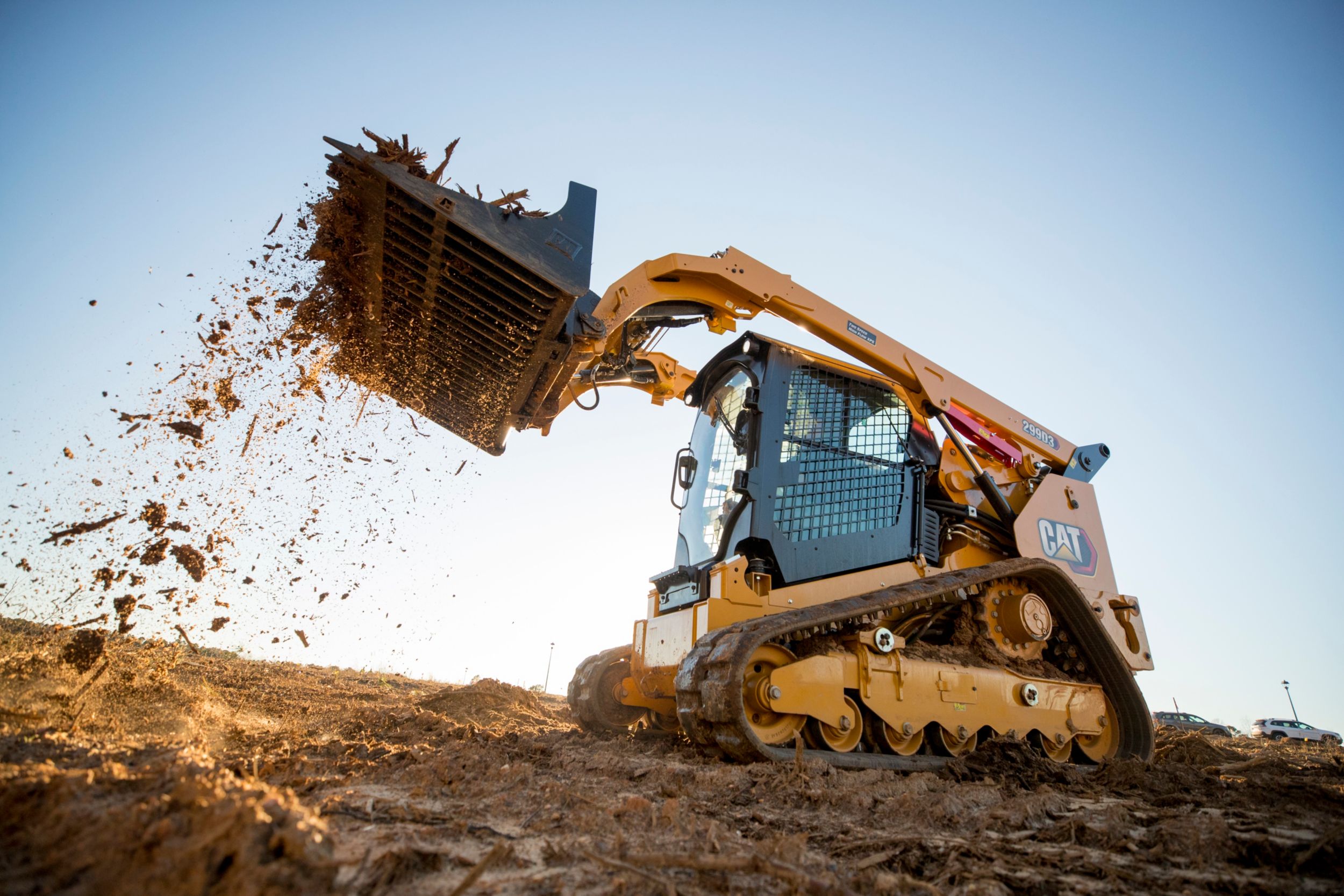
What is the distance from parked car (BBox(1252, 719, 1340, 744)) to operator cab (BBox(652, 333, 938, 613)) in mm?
23162

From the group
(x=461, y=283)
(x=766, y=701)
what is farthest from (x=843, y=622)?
(x=461, y=283)

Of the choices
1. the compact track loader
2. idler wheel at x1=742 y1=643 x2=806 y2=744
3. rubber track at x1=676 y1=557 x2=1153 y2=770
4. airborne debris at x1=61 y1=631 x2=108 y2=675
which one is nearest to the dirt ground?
airborne debris at x1=61 y1=631 x2=108 y2=675

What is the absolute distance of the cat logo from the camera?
18.7 feet

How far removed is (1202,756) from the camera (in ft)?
20.2

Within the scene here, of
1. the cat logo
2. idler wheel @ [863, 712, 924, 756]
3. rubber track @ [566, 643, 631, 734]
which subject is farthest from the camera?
rubber track @ [566, 643, 631, 734]

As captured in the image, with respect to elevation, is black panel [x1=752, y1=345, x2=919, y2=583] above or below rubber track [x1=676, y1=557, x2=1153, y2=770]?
above

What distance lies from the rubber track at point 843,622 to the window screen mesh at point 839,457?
59 cm

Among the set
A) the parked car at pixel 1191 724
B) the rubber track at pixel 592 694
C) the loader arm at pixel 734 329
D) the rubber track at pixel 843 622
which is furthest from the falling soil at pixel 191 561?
the parked car at pixel 1191 724

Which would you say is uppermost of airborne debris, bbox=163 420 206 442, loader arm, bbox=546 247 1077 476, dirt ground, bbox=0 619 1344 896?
loader arm, bbox=546 247 1077 476

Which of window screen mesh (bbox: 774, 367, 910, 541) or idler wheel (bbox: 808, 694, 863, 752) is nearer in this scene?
idler wheel (bbox: 808, 694, 863, 752)

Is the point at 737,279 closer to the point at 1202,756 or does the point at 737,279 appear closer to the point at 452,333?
the point at 452,333

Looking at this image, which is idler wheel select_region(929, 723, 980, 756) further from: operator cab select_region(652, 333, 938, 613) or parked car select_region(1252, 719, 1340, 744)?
parked car select_region(1252, 719, 1340, 744)

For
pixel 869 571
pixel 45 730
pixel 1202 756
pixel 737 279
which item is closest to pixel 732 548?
pixel 869 571

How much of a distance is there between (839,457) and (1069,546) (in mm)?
2352
